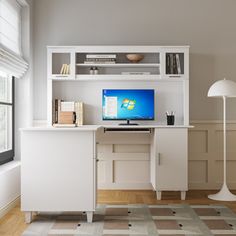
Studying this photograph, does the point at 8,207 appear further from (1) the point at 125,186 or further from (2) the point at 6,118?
→ (1) the point at 125,186

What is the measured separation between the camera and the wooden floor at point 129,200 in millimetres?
3338

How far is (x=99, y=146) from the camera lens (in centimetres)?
479

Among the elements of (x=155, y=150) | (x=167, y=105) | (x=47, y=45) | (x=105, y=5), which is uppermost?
(x=105, y=5)

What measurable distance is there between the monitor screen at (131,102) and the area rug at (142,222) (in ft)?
4.09

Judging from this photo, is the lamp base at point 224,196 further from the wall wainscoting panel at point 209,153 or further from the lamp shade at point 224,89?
the lamp shade at point 224,89

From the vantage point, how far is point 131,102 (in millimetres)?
4691

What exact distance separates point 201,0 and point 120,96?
1.65 meters

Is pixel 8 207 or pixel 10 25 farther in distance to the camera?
pixel 10 25

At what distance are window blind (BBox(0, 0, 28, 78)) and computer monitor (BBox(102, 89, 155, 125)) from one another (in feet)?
3.65

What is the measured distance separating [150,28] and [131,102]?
3.32ft

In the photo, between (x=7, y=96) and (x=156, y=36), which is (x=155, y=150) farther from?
(x=7, y=96)

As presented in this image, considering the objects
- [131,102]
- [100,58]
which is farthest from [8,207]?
[100,58]

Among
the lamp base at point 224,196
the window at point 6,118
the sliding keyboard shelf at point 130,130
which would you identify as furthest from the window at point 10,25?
the lamp base at point 224,196

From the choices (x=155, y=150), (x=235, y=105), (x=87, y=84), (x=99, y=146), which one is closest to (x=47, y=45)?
(x=87, y=84)
